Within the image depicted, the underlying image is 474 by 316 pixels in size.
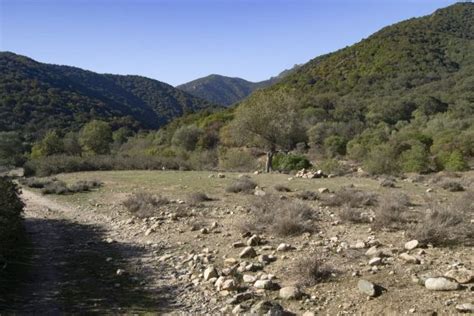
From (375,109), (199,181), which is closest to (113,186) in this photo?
(199,181)

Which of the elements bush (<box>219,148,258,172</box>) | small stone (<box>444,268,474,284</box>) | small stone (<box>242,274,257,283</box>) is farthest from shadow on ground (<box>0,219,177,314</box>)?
bush (<box>219,148,258,172</box>)

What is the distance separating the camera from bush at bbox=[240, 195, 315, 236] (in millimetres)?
9728

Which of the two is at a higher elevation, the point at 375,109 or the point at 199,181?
the point at 375,109

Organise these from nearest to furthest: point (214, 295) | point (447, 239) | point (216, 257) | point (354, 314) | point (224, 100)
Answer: point (354, 314) < point (214, 295) < point (447, 239) < point (216, 257) < point (224, 100)

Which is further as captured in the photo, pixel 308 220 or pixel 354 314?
pixel 308 220

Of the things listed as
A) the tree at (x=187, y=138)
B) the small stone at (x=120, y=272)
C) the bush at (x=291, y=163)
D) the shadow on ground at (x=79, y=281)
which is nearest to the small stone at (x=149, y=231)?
the shadow on ground at (x=79, y=281)

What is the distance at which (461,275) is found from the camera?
6.10 meters

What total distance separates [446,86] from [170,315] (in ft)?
215

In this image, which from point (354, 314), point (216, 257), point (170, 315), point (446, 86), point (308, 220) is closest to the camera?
point (354, 314)

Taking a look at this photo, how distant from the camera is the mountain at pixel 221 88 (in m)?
169

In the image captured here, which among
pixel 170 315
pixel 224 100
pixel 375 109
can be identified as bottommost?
pixel 170 315

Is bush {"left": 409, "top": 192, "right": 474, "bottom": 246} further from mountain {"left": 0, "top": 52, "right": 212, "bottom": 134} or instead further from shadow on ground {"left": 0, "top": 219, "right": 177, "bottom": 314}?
mountain {"left": 0, "top": 52, "right": 212, "bottom": 134}

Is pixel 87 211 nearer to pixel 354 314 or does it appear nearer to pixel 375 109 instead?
pixel 354 314

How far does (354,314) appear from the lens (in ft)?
18.5
